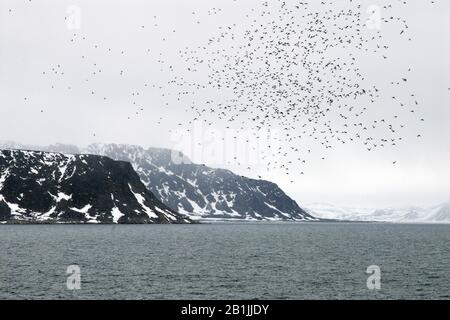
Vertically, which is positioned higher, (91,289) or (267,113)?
(267,113)

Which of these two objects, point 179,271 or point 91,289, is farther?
point 179,271

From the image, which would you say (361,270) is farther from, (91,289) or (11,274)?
(11,274)

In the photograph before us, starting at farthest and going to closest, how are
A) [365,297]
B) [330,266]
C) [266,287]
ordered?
[330,266] → [266,287] → [365,297]

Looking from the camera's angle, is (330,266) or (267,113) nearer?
(267,113)

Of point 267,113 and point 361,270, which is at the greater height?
point 267,113

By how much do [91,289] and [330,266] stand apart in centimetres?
5663
